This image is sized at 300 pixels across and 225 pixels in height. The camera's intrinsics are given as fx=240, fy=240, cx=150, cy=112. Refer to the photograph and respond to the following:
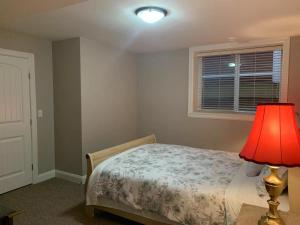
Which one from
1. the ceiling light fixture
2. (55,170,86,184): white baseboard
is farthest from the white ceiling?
(55,170,86,184): white baseboard

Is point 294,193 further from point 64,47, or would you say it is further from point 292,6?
point 64,47

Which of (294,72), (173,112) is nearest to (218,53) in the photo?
(294,72)

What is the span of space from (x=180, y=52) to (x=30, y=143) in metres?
2.97

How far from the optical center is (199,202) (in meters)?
2.08

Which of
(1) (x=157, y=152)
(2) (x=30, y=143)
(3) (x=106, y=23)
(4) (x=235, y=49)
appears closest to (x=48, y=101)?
(2) (x=30, y=143)

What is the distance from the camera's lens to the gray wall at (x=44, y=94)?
3.69 m

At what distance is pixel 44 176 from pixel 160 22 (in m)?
2.99

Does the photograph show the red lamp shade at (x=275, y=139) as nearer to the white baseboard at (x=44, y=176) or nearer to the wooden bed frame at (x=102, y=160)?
the wooden bed frame at (x=102, y=160)

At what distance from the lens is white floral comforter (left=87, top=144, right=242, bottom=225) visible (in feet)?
6.83

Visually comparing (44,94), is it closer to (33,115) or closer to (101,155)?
(33,115)

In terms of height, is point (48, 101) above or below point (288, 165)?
above

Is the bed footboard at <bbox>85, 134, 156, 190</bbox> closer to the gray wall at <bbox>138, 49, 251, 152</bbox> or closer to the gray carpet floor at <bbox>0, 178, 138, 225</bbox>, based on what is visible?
the gray carpet floor at <bbox>0, 178, 138, 225</bbox>

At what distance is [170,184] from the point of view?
2.28 m

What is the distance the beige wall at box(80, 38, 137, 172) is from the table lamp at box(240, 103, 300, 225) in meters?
2.92
